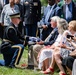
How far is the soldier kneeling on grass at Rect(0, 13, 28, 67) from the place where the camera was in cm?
902

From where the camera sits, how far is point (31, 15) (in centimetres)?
1151

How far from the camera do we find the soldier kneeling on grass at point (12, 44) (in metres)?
9.02

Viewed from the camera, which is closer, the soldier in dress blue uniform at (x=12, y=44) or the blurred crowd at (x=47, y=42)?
the blurred crowd at (x=47, y=42)

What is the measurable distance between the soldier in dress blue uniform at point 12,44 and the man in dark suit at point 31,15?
7.28ft

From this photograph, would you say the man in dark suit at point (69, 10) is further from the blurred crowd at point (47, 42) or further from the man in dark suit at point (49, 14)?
the man in dark suit at point (49, 14)

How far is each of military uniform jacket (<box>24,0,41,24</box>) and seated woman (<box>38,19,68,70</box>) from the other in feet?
9.77

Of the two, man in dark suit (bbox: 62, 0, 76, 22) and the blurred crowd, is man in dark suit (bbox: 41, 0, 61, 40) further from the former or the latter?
man in dark suit (bbox: 62, 0, 76, 22)

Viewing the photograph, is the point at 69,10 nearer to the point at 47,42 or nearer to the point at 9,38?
the point at 47,42

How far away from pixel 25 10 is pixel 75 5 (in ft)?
7.41

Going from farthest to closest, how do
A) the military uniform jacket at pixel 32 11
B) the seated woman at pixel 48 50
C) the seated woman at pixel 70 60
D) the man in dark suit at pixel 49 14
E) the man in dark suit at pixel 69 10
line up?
the military uniform jacket at pixel 32 11 < the man in dark suit at pixel 49 14 < the man in dark suit at pixel 69 10 < the seated woman at pixel 48 50 < the seated woman at pixel 70 60

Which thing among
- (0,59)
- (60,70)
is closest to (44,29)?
(0,59)

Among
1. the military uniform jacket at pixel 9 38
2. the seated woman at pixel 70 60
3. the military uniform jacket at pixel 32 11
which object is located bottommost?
the seated woman at pixel 70 60

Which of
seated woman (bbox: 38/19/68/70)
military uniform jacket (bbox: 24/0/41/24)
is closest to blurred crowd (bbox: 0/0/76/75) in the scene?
seated woman (bbox: 38/19/68/70)

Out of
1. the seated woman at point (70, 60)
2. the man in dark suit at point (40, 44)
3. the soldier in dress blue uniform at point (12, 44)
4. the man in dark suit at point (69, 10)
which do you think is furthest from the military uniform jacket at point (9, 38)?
the seated woman at point (70, 60)
